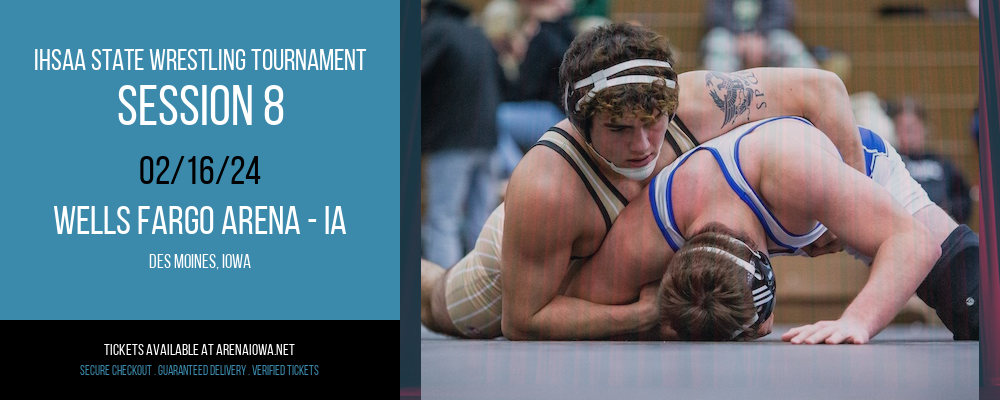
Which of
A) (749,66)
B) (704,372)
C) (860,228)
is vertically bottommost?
(704,372)

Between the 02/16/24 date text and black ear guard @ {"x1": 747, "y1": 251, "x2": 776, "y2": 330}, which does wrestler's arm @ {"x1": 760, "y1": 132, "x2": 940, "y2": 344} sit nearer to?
black ear guard @ {"x1": 747, "y1": 251, "x2": 776, "y2": 330}

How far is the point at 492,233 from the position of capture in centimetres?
246

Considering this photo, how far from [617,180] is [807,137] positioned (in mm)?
402

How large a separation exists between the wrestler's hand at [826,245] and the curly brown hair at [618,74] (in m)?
0.49

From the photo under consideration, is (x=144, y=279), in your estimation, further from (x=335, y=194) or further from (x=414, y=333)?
(x=414, y=333)

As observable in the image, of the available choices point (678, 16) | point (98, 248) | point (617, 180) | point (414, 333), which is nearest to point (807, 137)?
point (617, 180)

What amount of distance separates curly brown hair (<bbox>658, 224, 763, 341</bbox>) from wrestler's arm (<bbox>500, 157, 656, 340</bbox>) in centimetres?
10

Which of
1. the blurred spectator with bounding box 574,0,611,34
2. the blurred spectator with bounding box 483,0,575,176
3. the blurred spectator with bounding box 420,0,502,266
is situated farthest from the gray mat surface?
the blurred spectator with bounding box 420,0,502,266

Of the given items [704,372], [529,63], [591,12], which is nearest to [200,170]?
[704,372]

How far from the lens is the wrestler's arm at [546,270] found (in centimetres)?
205

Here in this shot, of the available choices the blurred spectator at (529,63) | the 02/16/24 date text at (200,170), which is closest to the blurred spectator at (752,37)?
the blurred spectator at (529,63)

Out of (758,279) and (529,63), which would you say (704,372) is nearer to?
(758,279)

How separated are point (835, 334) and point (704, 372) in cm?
48

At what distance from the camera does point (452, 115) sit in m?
3.48
